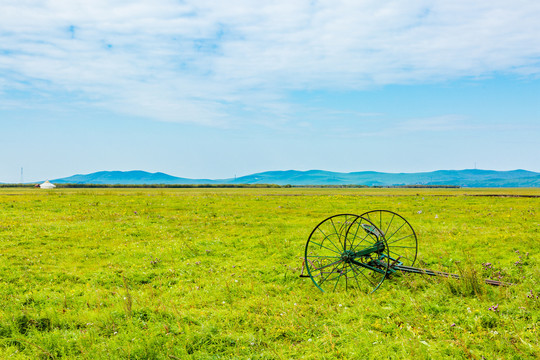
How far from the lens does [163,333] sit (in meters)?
9.27

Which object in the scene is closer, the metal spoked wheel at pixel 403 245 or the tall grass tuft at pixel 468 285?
the tall grass tuft at pixel 468 285

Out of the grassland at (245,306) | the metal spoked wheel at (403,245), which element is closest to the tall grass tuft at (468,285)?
the grassland at (245,306)

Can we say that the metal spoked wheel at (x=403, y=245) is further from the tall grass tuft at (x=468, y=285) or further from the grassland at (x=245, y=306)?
the tall grass tuft at (x=468, y=285)

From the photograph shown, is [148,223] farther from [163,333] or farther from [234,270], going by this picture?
[163,333]

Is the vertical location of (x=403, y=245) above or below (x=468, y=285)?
below

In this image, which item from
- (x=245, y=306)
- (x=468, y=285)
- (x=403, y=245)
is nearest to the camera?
(x=245, y=306)

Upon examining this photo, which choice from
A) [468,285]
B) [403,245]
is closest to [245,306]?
[468,285]

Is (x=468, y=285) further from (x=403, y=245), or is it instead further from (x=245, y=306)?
(x=403, y=245)

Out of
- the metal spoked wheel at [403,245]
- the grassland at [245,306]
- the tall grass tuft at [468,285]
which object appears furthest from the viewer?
the metal spoked wheel at [403,245]

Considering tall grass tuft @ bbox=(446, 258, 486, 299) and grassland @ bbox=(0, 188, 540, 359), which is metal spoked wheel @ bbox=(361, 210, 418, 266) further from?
tall grass tuft @ bbox=(446, 258, 486, 299)

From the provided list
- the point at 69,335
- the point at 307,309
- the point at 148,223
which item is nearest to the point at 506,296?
the point at 307,309

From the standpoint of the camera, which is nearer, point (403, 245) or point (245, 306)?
point (245, 306)

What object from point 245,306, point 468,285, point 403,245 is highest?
point 468,285

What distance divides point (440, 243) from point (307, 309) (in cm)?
1142
